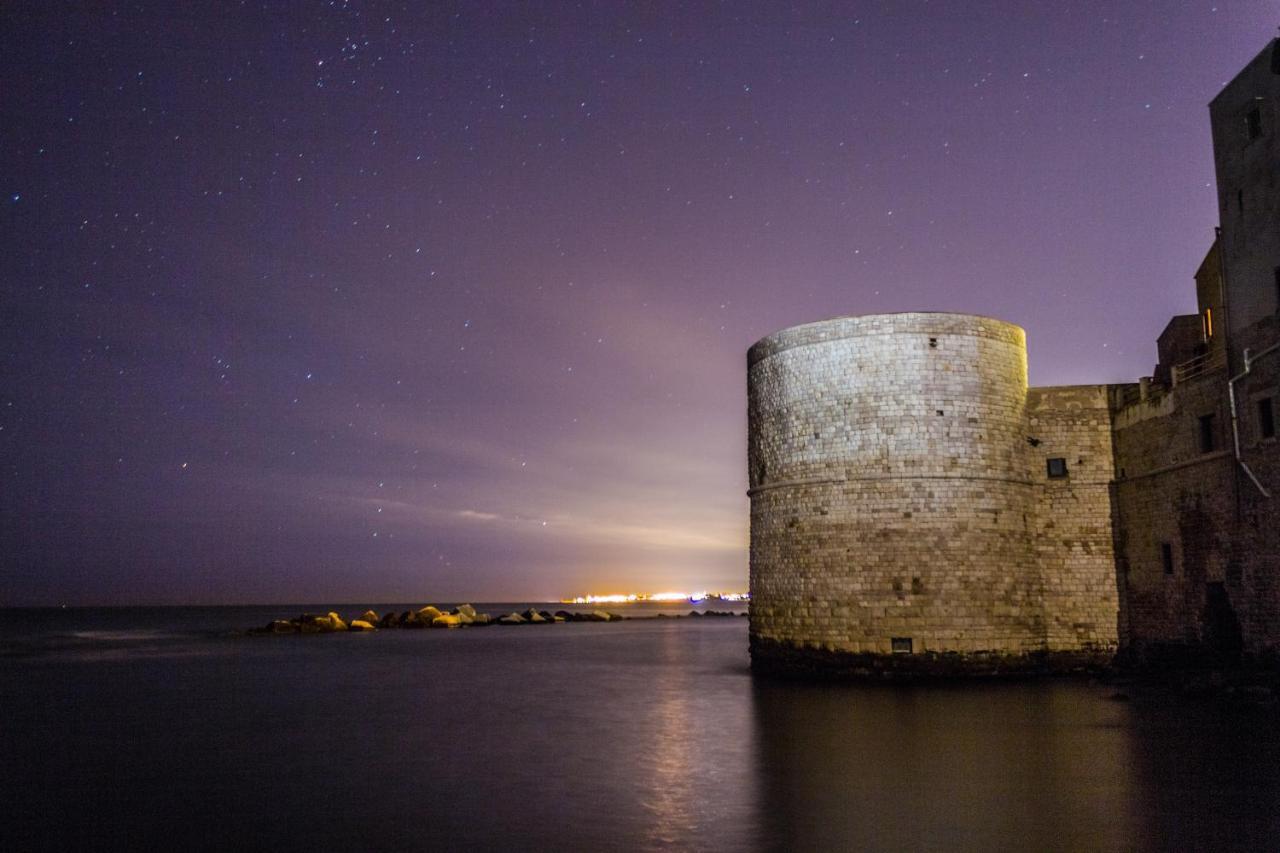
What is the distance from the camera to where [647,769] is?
12781mm

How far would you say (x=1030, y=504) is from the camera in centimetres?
2059

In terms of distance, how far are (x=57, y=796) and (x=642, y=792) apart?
7.53 meters

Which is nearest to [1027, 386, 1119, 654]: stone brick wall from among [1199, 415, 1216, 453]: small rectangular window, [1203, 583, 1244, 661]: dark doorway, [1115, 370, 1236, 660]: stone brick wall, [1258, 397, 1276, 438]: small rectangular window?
[1115, 370, 1236, 660]: stone brick wall

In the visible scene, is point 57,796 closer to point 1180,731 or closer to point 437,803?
point 437,803

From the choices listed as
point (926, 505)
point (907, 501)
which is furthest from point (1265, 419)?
point (907, 501)

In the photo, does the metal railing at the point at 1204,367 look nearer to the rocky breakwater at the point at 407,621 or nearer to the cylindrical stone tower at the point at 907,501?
the cylindrical stone tower at the point at 907,501

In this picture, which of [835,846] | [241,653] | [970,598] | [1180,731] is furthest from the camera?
[241,653]

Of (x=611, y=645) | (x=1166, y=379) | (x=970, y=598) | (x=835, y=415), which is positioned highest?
(x=1166, y=379)

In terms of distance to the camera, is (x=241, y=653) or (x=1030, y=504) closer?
(x=1030, y=504)

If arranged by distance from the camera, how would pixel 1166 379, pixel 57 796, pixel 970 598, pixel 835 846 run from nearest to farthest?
pixel 835 846 < pixel 57 796 < pixel 970 598 < pixel 1166 379

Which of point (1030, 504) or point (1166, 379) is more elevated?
point (1166, 379)

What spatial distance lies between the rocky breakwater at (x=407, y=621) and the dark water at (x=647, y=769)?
1426 inches

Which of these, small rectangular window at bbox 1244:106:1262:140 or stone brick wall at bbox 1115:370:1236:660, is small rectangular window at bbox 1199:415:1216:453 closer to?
stone brick wall at bbox 1115:370:1236:660

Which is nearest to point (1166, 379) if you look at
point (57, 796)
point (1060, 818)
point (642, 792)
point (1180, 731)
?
point (1180, 731)
